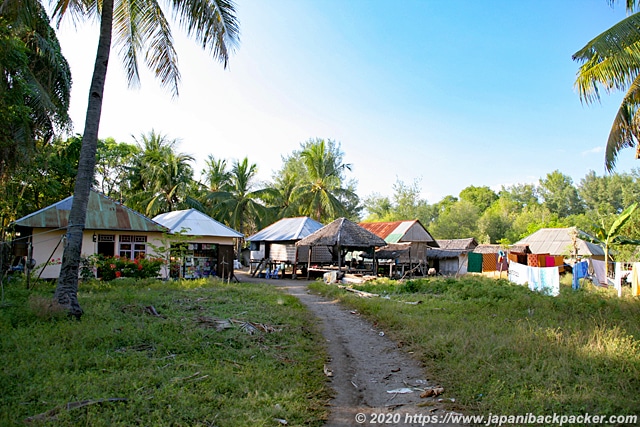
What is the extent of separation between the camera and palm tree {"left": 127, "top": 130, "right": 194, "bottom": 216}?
33.3m

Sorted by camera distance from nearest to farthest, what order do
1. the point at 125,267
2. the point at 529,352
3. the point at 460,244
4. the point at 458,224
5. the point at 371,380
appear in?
the point at 371,380 → the point at 529,352 → the point at 125,267 → the point at 460,244 → the point at 458,224

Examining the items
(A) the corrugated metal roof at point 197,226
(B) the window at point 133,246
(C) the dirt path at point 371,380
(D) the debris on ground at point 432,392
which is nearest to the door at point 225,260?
(A) the corrugated metal roof at point 197,226

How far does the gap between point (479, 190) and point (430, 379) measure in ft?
239

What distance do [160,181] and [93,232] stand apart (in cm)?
1615

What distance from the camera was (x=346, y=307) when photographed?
12180 mm

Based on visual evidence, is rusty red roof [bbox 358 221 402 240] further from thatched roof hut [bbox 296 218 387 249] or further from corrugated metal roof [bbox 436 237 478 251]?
thatched roof hut [bbox 296 218 387 249]

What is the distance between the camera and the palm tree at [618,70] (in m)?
8.48

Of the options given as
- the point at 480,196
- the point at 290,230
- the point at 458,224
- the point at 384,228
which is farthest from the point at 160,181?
the point at 480,196

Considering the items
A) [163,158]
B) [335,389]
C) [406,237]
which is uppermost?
[163,158]

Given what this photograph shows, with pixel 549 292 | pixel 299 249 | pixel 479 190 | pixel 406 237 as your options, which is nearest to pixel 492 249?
pixel 406 237

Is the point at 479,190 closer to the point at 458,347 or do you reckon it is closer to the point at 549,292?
the point at 549,292

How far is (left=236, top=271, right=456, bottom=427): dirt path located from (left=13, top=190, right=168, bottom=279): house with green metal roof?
11.4m

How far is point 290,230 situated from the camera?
90.1 feet

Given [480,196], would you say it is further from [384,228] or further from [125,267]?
[125,267]
